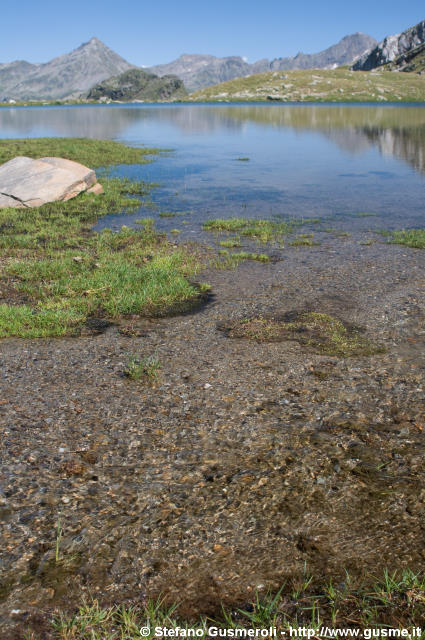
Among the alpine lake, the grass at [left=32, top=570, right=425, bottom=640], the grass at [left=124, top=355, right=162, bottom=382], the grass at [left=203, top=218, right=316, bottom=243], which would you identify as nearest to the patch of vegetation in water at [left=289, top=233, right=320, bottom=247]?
the grass at [left=203, top=218, right=316, bottom=243]

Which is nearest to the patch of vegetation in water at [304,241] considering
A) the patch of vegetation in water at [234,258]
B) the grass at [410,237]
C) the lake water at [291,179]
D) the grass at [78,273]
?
the patch of vegetation in water at [234,258]

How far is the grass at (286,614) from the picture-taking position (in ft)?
16.1

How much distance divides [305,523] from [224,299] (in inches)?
375

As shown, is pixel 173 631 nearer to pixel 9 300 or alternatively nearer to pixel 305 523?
pixel 305 523

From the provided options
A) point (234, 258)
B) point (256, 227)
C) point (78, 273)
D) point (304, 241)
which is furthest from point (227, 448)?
point (256, 227)

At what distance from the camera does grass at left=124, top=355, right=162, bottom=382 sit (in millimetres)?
10312

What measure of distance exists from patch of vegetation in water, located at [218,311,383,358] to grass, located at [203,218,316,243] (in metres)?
9.40

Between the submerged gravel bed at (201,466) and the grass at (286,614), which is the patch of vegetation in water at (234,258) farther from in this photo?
the grass at (286,614)

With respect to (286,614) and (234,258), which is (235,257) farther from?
(286,614)

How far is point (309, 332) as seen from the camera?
12.5 m

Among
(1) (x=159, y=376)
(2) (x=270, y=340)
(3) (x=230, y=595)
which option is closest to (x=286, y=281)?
(2) (x=270, y=340)

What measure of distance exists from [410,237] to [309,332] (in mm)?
11901

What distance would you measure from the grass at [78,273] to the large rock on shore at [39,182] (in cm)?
205

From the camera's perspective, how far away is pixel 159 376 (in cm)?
1039
